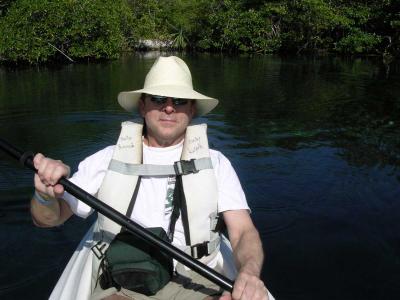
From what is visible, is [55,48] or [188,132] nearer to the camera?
[188,132]

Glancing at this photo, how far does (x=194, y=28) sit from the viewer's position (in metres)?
42.2

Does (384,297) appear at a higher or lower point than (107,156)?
lower

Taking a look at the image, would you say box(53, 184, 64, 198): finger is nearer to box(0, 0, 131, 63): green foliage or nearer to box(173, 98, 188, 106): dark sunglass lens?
box(173, 98, 188, 106): dark sunglass lens

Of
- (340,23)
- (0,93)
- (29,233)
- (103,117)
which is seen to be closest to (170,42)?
(340,23)

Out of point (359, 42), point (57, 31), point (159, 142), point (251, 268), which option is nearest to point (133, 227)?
point (251, 268)

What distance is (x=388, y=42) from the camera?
32.4m

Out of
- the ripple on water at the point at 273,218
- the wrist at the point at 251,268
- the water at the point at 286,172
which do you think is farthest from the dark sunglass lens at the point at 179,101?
the ripple on water at the point at 273,218

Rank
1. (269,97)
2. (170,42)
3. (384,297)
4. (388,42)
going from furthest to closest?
1. (170,42)
2. (388,42)
3. (269,97)
4. (384,297)

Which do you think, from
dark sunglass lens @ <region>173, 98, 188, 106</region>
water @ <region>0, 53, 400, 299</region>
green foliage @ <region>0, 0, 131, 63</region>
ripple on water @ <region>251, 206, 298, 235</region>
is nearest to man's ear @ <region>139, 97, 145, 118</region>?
dark sunglass lens @ <region>173, 98, 188, 106</region>

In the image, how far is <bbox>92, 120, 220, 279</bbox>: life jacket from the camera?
2805 mm

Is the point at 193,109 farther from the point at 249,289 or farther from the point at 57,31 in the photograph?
the point at 57,31

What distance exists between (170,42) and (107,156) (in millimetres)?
41435

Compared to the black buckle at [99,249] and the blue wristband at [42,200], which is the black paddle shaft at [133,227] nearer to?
the blue wristband at [42,200]

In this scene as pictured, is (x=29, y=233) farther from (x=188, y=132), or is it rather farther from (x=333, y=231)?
(x=333, y=231)
